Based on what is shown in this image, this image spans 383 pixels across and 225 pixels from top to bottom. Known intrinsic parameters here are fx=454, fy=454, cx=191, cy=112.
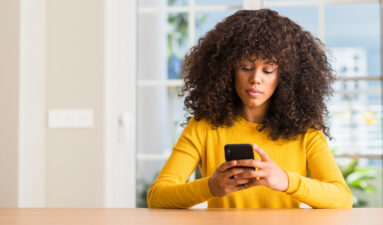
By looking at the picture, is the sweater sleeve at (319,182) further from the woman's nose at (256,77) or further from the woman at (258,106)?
the woman's nose at (256,77)

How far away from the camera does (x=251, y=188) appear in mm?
1480

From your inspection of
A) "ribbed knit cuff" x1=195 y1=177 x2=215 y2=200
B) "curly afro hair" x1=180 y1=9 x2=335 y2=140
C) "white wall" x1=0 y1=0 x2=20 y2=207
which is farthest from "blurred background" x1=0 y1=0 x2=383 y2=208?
"ribbed knit cuff" x1=195 y1=177 x2=215 y2=200

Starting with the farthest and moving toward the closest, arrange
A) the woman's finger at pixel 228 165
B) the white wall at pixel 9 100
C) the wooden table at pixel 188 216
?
the white wall at pixel 9 100
the woman's finger at pixel 228 165
the wooden table at pixel 188 216

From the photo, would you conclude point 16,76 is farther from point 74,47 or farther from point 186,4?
point 186,4

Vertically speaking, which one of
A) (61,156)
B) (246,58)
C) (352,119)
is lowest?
(61,156)

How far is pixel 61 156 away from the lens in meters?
2.78

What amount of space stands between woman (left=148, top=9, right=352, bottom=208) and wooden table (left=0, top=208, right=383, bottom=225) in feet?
0.57

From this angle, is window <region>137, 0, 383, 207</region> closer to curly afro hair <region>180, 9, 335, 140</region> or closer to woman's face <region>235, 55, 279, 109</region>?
curly afro hair <region>180, 9, 335, 140</region>

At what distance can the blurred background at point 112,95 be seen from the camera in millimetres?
2576

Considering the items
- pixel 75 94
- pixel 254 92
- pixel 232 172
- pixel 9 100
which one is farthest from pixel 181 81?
pixel 232 172

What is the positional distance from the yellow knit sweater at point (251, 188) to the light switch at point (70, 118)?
1.33 metres

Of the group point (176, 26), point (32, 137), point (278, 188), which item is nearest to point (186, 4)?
point (176, 26)

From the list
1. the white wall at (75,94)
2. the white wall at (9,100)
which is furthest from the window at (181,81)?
the white wall at (9,100)

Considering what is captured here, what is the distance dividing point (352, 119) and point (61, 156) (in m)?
1.88
